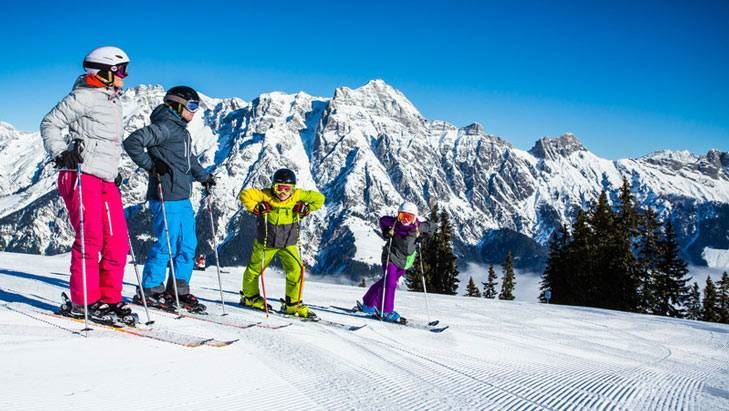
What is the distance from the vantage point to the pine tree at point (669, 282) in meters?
37.8

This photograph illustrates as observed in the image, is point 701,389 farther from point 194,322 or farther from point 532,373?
point 194,322

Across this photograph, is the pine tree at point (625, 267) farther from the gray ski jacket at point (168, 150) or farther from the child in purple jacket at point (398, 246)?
the gray ski jacket at point (168, 150)

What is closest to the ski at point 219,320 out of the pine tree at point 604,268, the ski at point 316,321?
the ski at point 316,321

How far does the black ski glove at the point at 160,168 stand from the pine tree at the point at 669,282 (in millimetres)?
39739

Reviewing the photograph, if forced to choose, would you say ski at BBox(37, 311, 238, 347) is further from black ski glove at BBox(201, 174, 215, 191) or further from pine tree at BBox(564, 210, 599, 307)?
pine tree at BBox(564, 210, 599, 307)

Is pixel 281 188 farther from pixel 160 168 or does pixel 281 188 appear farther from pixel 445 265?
pixel 445 265

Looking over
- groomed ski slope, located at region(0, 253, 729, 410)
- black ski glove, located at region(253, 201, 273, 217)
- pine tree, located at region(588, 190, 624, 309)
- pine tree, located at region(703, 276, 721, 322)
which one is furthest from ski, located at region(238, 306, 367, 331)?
pine tree, located at region(703, 276, 721, 322)

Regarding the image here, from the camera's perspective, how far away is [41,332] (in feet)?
13.6

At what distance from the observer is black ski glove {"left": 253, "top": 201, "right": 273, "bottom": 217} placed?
291 inches

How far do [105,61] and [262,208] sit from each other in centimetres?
294

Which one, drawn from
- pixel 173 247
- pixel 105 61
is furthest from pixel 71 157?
pixel 173 247

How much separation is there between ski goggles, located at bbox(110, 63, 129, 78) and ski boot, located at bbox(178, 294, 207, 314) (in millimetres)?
2879

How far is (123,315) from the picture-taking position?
4941 millimetres

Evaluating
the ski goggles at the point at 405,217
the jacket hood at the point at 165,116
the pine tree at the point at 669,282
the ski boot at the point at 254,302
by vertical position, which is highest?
the jacket hood at the point at 165,116
